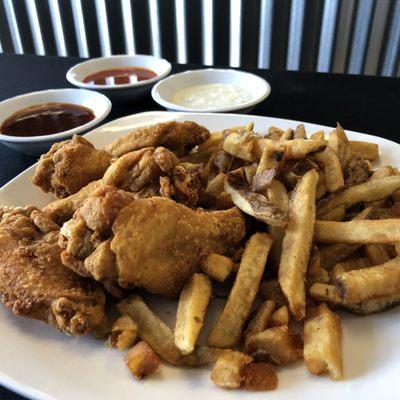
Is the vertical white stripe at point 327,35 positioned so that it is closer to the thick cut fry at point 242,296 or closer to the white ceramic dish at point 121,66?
the white ceramic dish at point 121,66

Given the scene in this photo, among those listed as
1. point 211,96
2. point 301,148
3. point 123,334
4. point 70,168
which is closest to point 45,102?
point 211,96

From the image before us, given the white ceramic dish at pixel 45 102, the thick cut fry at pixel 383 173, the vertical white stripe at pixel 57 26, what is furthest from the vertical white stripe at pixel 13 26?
the thick cut fry at pixel 383 173

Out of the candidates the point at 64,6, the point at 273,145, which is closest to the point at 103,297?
the point at 273,145

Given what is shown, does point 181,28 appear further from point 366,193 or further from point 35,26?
point 366,193

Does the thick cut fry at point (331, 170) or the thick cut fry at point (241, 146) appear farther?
the thick cut fry at point (241, 146)

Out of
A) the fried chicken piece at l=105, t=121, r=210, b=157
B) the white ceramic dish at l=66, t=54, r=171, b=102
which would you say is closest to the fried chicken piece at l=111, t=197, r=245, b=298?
the fried chicken piece at l=105, t=121, r=210, b=157

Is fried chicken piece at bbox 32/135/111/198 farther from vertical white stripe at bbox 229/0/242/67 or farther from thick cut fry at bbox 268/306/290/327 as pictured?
vertical white stripe at bbox 229/0/242/67
